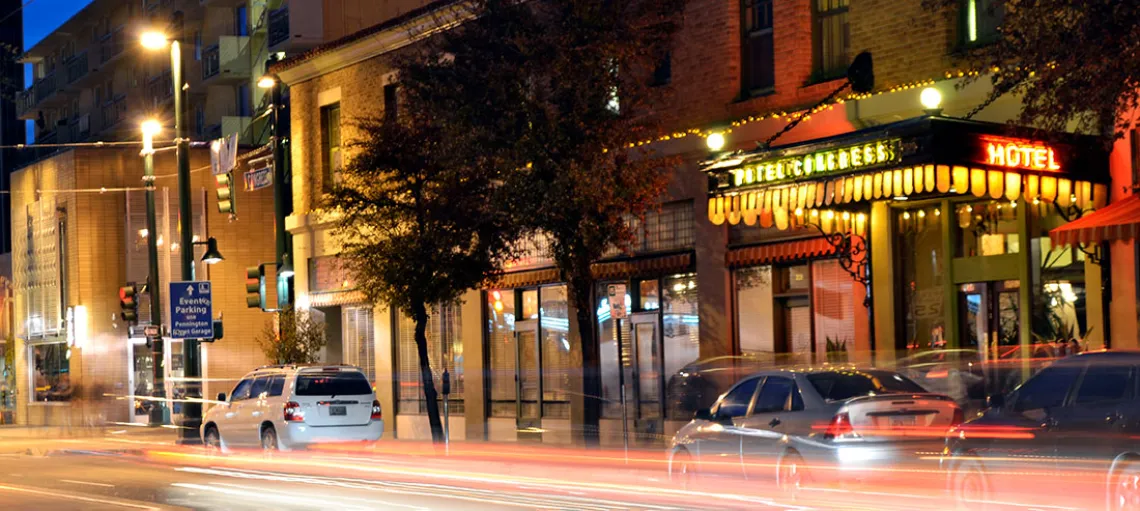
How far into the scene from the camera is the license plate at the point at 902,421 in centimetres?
1594

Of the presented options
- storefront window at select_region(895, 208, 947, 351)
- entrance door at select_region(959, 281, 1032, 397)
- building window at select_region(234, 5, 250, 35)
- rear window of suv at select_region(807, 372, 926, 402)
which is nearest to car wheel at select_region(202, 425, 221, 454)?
storefront window at select_region(895, 208, 947, 351)

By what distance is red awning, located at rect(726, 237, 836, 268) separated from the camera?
2467 cm

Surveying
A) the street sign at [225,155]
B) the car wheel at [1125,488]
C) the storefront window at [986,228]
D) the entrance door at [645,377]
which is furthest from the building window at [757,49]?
the car wheel at [1125,488]

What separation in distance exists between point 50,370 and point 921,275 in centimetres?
4354

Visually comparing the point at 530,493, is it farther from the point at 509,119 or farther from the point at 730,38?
the point at 730,38

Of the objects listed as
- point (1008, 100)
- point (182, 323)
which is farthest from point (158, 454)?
point (1008, 100)

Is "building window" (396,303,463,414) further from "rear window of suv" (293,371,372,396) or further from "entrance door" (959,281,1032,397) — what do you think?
"entrance door" (959,281,1032,397)

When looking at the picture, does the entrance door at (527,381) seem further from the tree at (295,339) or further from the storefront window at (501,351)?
the tree at (295,339)

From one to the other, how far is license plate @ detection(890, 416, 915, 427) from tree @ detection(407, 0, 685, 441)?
7.57 metres

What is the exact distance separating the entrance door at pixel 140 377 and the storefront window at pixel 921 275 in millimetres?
34185

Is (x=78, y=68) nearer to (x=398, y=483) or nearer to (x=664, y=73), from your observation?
(x=664, y=73)

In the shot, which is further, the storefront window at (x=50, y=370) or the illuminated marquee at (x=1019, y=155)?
the storefront window at (x=50, y=370)

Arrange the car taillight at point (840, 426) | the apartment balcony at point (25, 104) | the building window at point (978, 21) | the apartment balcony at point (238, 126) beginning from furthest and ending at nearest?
the apartment balcony at point (25, 104) → the apartment balcony at point (238, 126) → the building window at point (978, 21) → the car taillight at point (840, 426)

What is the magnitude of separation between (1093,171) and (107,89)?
52456 millimetres
